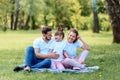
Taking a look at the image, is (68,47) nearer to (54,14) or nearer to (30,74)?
(30,74)

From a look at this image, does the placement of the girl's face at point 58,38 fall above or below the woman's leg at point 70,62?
above

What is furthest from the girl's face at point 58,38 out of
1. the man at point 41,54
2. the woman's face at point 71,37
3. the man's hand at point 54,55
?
the man's hand at point 54,55

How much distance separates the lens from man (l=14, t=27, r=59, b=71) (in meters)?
9.46

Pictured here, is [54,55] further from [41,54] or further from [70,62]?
[70,62]

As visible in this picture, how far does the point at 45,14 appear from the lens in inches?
2628

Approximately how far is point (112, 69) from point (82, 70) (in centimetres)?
94

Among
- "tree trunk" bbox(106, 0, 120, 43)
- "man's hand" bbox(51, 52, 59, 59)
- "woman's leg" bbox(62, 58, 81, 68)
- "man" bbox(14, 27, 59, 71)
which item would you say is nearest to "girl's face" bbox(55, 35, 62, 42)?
"man" bbox(14, 27, 59, 71)

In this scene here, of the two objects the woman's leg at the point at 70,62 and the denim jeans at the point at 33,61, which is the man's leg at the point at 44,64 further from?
the woman's leg at the point at 70,62

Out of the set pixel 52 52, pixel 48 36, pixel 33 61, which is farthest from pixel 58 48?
pixel 33 61

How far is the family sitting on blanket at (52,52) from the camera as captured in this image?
9.50 metres

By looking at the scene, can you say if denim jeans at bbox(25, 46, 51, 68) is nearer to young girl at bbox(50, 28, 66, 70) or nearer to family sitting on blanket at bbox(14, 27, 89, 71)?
family sitting on blanket at bbox(14, 27, 89, 71)

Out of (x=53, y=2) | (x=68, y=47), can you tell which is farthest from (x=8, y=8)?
(x=68, y=47)

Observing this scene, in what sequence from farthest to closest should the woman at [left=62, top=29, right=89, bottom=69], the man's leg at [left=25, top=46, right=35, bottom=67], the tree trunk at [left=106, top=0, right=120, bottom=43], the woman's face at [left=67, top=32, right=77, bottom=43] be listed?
the tree trunk at [left=106, top=0, right=120, bottom=43] < the woman's face at [left=67, top=32, right=77, bottom=43] < the woman at [left=62, top=29, right=89, bottom=69] < the man's leg at [left=25, top=46, right=35, bottom=67]

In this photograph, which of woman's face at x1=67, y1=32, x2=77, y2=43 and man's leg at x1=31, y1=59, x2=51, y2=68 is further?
woman's face at x1=67, y1=32, x2=77, y2=43
